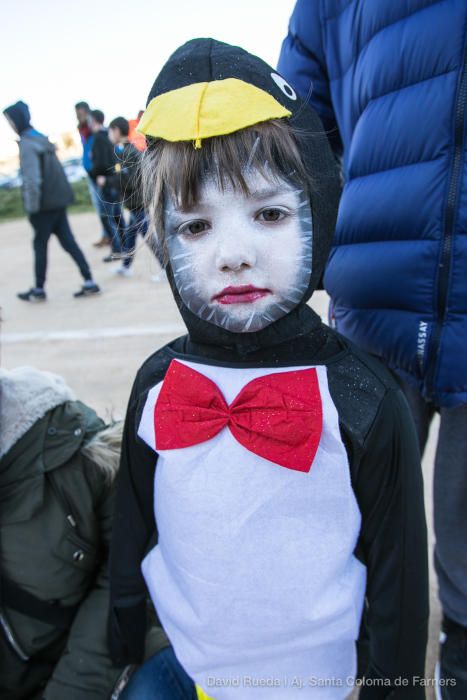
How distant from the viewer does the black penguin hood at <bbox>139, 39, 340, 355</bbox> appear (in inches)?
29.4

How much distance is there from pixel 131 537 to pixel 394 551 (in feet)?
1.76

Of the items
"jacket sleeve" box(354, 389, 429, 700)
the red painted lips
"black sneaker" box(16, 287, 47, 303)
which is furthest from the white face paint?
"black sneaker" box(16, 287, 47, 303)

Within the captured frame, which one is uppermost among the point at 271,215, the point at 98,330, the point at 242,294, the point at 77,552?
the point at 271,215

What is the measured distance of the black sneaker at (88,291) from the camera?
15.5 ft

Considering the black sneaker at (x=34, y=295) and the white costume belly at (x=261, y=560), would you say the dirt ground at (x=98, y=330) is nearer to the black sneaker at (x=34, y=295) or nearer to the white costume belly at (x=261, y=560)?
the black sneaker at (x=34, y=295)

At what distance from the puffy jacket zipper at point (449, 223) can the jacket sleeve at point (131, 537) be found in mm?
580

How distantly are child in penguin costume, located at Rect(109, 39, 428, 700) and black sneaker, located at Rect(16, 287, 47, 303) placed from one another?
4.04 m

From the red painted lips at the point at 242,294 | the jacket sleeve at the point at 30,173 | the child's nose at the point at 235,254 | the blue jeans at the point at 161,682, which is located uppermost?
the child's nose at the point at 235,254

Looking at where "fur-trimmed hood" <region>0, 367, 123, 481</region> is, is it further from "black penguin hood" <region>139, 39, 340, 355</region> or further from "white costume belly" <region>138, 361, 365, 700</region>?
"black penguin hood" <region>139, 39, 340, 355</region>

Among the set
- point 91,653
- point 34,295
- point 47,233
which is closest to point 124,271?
point 34,295

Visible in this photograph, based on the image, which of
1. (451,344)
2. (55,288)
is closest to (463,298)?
(451,344)

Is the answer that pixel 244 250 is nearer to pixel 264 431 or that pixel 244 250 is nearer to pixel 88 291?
pixel 264 431

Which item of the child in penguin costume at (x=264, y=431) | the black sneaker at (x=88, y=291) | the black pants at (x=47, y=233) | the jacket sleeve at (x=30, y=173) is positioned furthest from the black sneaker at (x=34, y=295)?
the child in penguin costume at (x=264, y=431)

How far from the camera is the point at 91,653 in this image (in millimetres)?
1199
